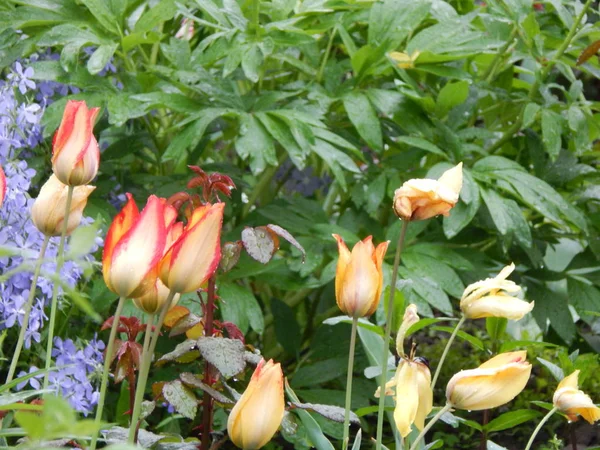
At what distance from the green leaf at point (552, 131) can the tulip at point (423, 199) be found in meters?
1.15

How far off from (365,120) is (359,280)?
3.42 ft

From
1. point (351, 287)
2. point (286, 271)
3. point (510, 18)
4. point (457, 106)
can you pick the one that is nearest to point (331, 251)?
point (286, 271)

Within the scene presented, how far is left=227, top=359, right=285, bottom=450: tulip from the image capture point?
0.66 meters

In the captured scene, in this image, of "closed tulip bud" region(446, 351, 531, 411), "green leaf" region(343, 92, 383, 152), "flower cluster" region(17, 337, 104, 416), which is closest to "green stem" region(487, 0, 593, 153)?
"green leaf" region(343, 92, 383, 152)

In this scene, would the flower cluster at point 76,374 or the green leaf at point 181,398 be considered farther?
the flower cluster at point 76,374

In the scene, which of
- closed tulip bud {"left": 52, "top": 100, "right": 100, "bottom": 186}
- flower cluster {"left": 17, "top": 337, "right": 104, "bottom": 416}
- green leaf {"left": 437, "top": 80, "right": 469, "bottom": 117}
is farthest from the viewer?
green leaf {"left": 437, "top": 80, "right": 469, "bottom": 117}

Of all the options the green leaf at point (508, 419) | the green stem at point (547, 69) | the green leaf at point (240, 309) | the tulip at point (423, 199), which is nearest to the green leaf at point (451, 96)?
the green stem at point (547, 69)

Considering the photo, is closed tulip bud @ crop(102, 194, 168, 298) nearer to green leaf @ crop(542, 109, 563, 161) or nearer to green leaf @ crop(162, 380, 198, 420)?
green leaf @ crop(162, 380, 198, 420)

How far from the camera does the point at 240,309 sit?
1.70m

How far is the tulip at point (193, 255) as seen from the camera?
64 cm

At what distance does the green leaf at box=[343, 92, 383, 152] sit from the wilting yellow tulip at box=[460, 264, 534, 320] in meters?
0.98

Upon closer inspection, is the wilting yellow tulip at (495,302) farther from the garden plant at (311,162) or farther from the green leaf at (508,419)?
the green leaf at (508,419)

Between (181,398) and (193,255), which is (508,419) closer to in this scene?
(181,398)

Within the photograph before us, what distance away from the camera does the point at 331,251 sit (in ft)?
6.01
